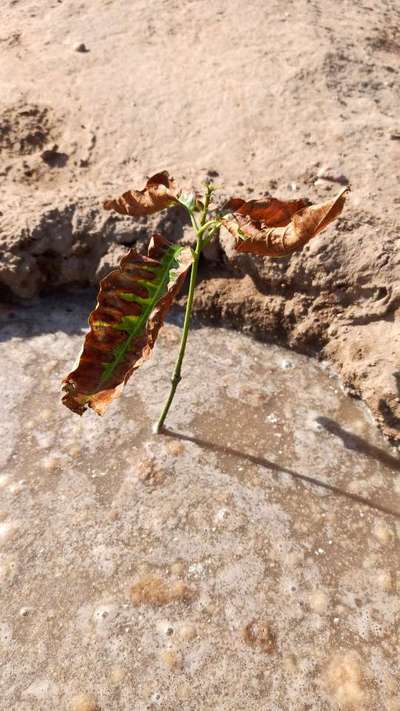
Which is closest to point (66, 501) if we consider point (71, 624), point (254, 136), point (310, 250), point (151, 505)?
point (151, 505)

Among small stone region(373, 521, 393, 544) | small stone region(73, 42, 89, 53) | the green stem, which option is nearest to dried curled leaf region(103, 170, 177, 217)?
the green stem

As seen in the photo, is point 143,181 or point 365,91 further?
point 365,91

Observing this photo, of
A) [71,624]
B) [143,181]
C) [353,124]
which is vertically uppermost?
[353,124]

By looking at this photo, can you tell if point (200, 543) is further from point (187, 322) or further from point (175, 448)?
point (187, 322)

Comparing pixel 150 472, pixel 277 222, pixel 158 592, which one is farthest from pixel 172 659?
pixel 277 222

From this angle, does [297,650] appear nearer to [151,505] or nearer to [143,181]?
[151,505]
